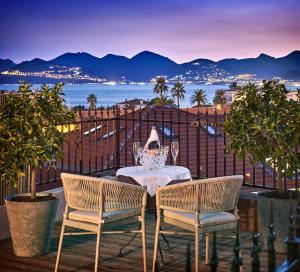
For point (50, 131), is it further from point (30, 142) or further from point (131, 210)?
point (131, 210)

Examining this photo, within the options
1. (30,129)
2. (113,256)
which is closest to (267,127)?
(113,256)

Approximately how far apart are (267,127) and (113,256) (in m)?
1.94

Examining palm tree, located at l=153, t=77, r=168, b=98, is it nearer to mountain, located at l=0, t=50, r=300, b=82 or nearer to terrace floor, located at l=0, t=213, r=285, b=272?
mountain, located at l=0, t=50, r=300, b=82

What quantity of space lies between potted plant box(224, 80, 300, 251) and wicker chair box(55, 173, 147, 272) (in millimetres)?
1335

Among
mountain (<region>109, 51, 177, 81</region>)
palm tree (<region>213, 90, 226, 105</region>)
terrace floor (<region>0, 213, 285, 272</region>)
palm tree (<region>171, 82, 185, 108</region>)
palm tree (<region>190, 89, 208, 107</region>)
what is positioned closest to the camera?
terrace floor (<region>0, 213, 285, 272</region>)

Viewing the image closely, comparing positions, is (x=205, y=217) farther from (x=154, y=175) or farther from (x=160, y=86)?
(x=160, y=86)

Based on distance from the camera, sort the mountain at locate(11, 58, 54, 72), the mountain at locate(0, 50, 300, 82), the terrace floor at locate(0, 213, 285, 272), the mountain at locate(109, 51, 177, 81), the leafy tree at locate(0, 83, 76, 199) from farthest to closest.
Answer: the mountain at locate(109, 51, 177, 81) → the mountain at locate(11, 58, 54, 72) → the mountain at locate(0, 50, 300, 82) → the leafy tree at locate(0, 83, 76, 199) → the terrace floor at locate(0, 213, 285, 272)

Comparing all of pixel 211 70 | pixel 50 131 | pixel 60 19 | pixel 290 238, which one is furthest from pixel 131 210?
pixel 211 70

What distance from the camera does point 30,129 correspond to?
534cm

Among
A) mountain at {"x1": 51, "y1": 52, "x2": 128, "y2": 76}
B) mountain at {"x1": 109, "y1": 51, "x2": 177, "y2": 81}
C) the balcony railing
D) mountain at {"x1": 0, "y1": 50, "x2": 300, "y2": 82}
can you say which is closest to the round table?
the balcony railing

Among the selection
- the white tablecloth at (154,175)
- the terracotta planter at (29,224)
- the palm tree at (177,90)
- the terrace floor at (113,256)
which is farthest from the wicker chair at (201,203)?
the palm tree at (177,90)

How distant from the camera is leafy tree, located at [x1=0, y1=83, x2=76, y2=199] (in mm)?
5312

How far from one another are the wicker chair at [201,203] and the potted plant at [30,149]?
51.0 inches

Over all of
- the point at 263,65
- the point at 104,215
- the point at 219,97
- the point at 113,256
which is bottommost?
the point at 113,256
